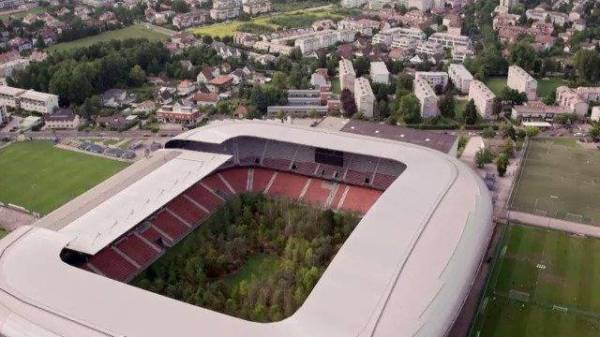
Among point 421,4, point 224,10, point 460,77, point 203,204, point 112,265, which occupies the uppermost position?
point 224,10

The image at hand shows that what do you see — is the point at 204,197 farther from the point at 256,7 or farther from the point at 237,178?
the point at 256,7

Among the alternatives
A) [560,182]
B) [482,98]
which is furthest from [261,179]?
[482,98]

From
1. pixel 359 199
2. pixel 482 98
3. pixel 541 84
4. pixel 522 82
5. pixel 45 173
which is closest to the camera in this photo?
pixel 359 199

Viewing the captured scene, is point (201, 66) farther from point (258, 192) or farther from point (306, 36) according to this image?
point (258, 192)

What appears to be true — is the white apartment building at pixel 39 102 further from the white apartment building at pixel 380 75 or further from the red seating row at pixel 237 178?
the white apartment building at pixel 380 75

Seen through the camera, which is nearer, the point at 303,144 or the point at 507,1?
the point at 303,144

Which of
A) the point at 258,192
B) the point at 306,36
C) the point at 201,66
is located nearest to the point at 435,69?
the point at 306,36

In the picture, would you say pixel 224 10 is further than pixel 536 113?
Yes

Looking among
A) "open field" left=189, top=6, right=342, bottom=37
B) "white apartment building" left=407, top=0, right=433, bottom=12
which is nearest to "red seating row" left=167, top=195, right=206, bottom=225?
"open field" left=189, top=6, right=342, bottom=37

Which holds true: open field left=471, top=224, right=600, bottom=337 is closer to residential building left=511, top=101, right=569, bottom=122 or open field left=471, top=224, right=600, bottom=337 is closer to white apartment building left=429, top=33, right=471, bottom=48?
residential building left=511, top=101, right=569, bottom=122
